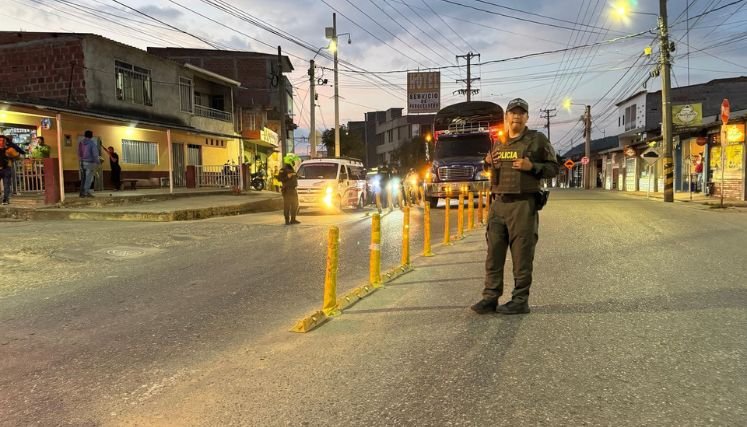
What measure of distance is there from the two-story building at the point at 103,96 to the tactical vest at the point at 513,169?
1540cm

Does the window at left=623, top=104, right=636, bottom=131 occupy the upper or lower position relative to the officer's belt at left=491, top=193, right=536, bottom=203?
upper

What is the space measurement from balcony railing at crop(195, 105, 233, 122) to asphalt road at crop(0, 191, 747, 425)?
856 inches

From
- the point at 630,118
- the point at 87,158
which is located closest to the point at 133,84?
the point at 87,158

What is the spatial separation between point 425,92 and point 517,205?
130 feet

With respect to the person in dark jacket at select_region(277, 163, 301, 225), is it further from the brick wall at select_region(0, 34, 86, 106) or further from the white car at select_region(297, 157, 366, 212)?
the brick wall at select_region(0, 34, 86, 106)

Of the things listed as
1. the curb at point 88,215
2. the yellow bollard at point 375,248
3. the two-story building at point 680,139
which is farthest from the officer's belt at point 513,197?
the two-story building at point 680,139

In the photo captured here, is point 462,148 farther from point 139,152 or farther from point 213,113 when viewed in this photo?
point 213,113

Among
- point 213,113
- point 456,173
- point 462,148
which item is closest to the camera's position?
point 456,173

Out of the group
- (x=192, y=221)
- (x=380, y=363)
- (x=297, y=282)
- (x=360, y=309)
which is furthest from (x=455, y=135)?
(x=380, y=363)

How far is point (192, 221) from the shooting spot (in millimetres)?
14016

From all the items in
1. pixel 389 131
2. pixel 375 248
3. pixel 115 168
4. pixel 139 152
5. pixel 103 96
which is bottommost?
pixel 375 248

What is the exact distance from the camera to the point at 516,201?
4.88 metres

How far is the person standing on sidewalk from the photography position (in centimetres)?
1523

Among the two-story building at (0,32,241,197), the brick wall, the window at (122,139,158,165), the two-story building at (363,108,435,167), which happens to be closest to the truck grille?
the two-story building at (0,32,241,197)
